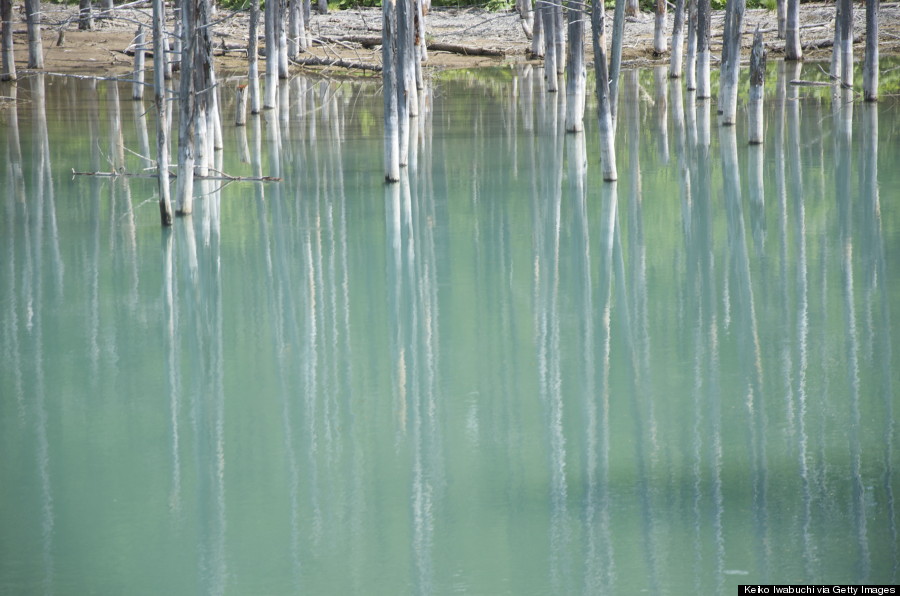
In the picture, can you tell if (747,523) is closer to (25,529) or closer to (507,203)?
(25,529)

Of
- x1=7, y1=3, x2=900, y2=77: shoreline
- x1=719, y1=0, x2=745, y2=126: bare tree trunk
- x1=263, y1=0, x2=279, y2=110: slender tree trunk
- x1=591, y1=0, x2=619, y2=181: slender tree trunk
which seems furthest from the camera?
x1=7, y1=3, x2=900, y2=77: shoreline

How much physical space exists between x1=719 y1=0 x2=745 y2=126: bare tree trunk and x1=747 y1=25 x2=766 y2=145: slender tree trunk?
1063mm

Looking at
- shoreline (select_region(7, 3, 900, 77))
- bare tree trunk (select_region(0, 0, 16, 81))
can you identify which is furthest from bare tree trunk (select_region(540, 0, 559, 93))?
bare tree trunk (select_region(0, 0, 16, 81))

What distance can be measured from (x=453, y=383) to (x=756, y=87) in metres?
11.3

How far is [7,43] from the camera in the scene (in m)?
28.6

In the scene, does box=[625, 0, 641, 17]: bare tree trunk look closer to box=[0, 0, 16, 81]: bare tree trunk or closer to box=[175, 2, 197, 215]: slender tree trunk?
box=[0, 0, 16, 81]: bare tree trunk

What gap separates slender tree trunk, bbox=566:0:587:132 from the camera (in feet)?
56.3

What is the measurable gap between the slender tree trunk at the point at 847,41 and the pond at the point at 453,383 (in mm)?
8525

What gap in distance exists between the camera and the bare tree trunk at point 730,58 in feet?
62.6

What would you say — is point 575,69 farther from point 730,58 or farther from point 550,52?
point 550,52

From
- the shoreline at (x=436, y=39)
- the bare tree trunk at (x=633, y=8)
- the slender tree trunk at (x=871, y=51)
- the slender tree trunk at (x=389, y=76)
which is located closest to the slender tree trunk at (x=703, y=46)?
the slender tree trunk at (x=871, y=51)

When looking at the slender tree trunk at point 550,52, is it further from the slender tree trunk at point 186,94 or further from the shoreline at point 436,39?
the slender tree trunk at point 186,94

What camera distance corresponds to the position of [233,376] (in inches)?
337

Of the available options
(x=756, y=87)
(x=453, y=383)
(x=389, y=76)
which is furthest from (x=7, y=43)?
(x=453, y=383)
